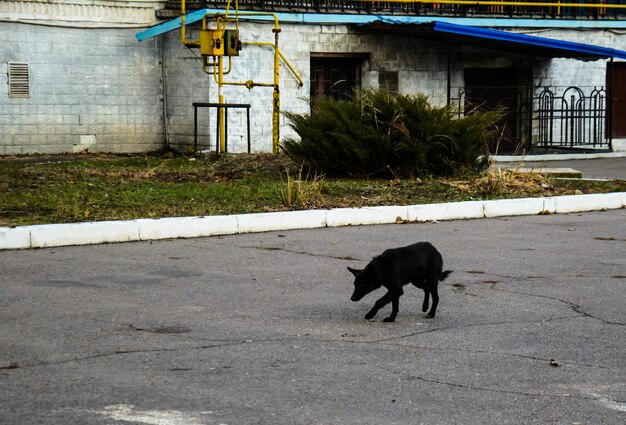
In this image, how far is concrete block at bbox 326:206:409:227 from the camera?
1211 centimetres

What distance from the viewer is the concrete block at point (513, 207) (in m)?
13.2

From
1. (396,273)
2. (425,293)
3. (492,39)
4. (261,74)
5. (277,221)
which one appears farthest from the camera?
(492,39)

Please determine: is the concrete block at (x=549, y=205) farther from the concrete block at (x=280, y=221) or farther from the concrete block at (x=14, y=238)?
the concrete block at (x=14, y=238)

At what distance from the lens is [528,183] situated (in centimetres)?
1490

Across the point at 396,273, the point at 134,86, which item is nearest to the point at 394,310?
the point at 396,273

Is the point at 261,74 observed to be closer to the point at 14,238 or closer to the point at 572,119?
the point at 572,119

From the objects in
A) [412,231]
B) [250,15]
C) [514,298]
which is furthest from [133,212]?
[250,15]

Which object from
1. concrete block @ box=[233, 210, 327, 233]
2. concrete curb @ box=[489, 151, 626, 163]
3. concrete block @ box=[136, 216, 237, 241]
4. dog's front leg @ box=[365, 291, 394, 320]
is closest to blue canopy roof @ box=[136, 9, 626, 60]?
concrete curb @ box=[489, 151, 626, 163]

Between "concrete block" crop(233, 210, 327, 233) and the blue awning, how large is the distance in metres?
10.0

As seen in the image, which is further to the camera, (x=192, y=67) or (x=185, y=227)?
(x=192, y=67)

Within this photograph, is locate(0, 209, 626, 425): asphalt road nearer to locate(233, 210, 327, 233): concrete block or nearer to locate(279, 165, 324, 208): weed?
locate(233, 210, 327, 233): concrete block

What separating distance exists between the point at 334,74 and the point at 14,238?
46.4 ft

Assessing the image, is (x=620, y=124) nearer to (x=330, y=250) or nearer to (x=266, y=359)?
(x=330, y=250)

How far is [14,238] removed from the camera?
10.0 meters
